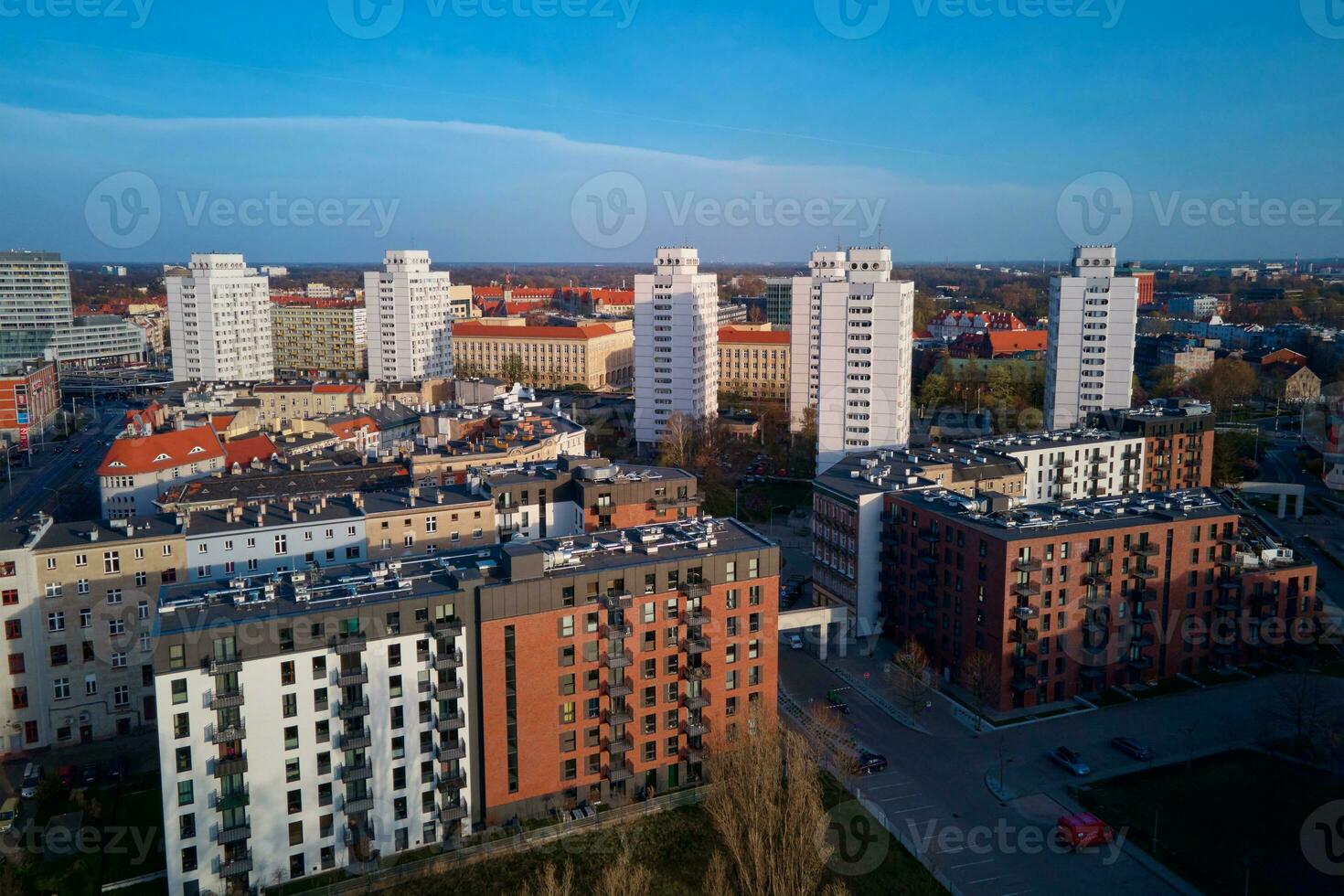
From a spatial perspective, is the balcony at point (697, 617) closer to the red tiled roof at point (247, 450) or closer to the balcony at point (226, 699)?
the balcony at point (226, 699)

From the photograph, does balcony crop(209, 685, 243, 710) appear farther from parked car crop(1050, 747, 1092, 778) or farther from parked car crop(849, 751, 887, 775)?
parked car crop(1050, 747, 1092, 778)

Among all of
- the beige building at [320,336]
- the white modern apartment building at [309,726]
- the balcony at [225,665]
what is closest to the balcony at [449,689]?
the white modern apartment building at [309,726]

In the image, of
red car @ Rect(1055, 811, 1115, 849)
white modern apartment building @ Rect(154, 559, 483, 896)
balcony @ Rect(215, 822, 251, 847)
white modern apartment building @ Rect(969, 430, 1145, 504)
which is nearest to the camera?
white modern apartment building @ Rect(154, 559, 483, 896)

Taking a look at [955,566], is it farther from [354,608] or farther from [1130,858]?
[354,608]

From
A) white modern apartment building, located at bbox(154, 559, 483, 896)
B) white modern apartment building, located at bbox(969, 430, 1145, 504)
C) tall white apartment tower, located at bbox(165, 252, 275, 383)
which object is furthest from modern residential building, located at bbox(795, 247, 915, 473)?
tall white apartment tower, located at bbox(165, 252, 275, 383)

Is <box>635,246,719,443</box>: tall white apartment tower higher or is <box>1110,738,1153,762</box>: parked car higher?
<box>635,246,719,443</box>: tall white apartment tower

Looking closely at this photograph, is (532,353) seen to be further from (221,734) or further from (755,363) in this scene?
(221,734)

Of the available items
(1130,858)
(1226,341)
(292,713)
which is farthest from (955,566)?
(1226,341)
